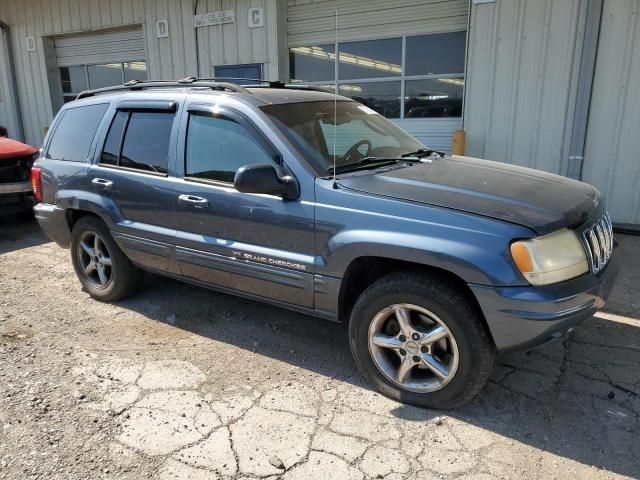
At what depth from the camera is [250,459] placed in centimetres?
260

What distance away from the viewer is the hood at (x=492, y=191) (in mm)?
2744

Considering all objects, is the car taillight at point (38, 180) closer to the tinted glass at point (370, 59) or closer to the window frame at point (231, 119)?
the window frame at point (231, 119)

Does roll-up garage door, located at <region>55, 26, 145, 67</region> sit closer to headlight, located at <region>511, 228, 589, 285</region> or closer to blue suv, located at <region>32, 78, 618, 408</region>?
blue suv, located at <region>32, 78, 618, 408</region>

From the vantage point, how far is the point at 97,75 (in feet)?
38.0

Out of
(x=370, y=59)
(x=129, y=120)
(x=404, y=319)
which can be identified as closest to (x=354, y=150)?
(x=404, y=319)

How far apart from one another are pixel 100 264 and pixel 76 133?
122 centimetres

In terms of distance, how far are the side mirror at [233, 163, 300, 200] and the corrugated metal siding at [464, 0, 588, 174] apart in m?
4.82

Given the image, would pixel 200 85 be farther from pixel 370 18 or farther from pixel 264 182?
pixel 370 18

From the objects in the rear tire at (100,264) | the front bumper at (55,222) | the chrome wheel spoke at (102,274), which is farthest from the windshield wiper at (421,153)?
the front bumper at (55,222)

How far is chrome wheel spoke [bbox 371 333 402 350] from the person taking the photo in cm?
302

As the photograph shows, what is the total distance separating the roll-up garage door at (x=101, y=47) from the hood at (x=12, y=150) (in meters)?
3.90

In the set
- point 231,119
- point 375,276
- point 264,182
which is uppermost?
point 231,119

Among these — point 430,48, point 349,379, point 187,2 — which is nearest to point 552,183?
point 349,379

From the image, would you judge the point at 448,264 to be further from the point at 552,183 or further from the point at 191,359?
the point at 191,359
